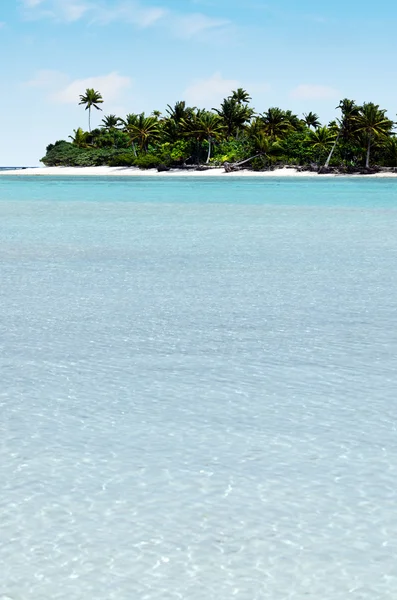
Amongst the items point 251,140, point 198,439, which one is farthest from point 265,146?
point 198,439

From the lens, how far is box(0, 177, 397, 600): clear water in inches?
170

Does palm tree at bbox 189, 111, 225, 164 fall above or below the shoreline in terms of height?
above

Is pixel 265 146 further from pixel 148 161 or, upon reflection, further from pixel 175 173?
pixel 148 161

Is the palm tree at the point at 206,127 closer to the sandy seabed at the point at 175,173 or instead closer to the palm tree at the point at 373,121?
the sandy seabed at the point at 175,173

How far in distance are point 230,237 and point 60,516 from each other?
18.7 metres

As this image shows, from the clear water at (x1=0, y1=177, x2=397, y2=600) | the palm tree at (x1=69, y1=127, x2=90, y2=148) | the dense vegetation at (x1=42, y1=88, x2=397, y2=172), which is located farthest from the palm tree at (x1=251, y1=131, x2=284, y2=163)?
the clear water at (x1=0, y1=177, x2=397, y2=600)

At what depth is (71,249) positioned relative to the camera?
773 inches

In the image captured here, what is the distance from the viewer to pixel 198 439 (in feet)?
20.3

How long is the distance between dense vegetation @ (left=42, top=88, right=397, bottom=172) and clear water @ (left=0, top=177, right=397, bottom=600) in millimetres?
98261

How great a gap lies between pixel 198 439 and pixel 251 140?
11273cm

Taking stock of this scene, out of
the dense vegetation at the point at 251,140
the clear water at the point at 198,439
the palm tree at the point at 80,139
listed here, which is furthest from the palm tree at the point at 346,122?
the clear water at the point at 198,439

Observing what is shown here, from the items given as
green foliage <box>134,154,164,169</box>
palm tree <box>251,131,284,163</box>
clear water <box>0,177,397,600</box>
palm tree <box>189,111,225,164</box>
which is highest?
palm tree <box>189,111,225,164</box>

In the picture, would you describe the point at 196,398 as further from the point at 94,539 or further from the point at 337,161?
the point at 337,161

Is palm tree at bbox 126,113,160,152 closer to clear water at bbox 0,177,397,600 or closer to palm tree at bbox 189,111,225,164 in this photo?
palm tree at bbox 189,111,225,164
